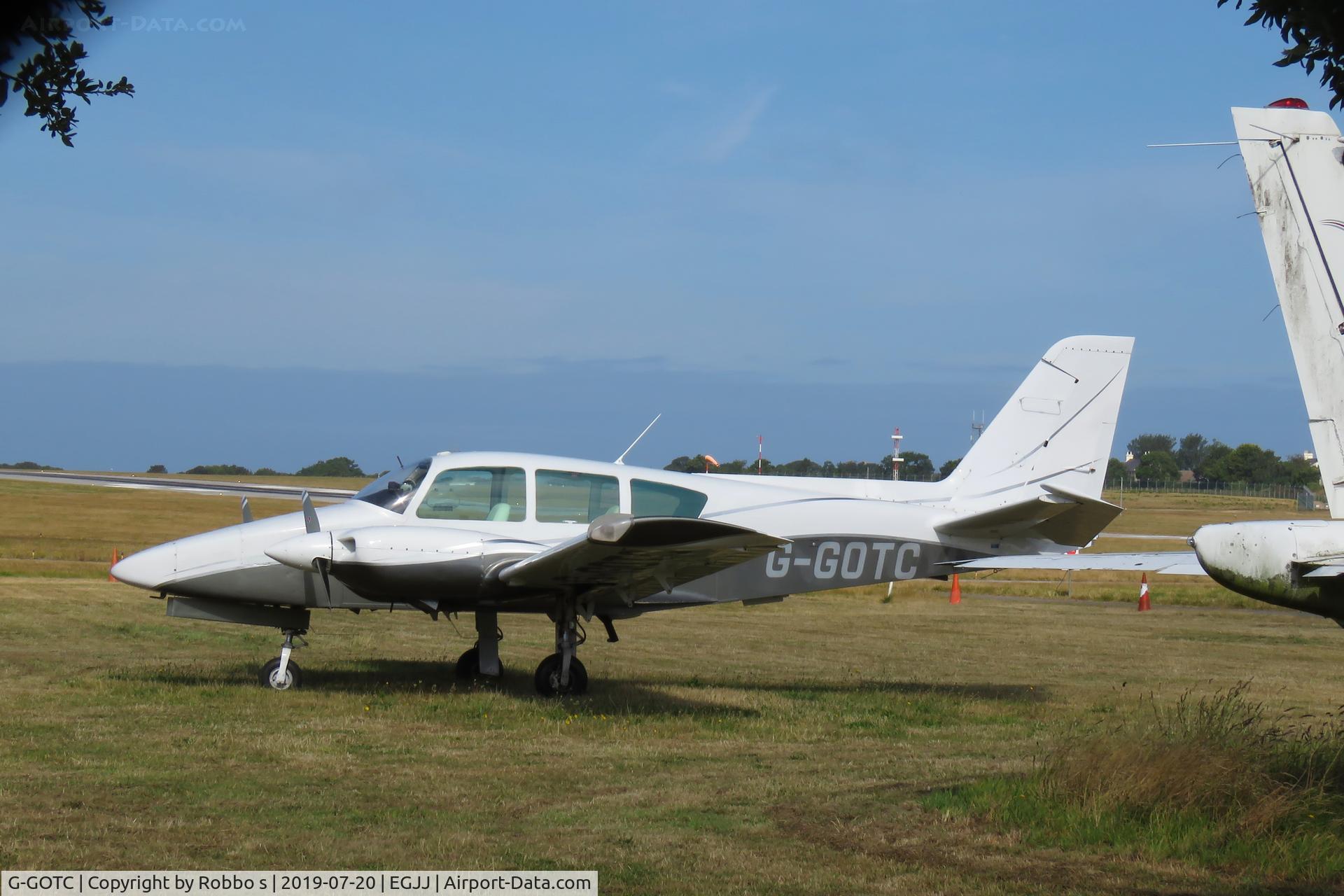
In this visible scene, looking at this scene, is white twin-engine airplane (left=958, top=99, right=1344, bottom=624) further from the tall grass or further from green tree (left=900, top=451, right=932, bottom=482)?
green tree (left=900, top=451, right=932, bottom=482)

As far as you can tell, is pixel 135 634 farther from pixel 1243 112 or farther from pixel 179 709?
pixel 1243 112

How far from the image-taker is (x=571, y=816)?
6.12 metres

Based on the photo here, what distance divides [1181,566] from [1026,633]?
11.4m

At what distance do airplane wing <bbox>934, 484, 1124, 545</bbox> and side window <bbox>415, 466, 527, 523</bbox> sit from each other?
164 inches

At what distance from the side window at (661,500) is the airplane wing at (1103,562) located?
108 inches

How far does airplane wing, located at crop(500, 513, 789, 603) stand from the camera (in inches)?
329

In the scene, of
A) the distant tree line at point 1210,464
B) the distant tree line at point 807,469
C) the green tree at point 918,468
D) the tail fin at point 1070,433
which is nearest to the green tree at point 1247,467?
the distant tree line at point 1210,464

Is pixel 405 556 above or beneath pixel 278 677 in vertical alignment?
above

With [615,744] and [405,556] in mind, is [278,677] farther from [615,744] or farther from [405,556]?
[615,744]

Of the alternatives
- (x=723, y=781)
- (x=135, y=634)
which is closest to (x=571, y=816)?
(x=723, y=781)

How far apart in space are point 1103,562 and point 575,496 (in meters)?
4.54

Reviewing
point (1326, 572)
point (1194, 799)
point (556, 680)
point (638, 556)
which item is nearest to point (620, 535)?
point (638, 556)

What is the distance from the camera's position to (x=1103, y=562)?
27.1 ft

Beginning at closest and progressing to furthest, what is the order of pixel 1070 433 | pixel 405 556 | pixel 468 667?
pixel 405 556
pixel 468 667
pixel 1070 433
